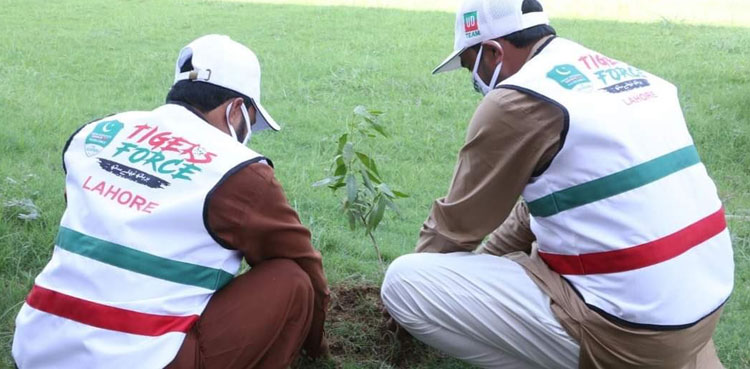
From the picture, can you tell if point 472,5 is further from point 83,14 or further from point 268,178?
point 83,14

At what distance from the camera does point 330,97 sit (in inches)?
287

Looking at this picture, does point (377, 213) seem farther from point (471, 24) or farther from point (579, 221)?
point (579, 221)

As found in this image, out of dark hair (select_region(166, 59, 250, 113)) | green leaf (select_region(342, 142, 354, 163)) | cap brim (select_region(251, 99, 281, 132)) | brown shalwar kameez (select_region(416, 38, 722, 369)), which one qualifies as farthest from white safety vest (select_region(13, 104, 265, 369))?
green leaf (select_region(342, 142, 354, 163))

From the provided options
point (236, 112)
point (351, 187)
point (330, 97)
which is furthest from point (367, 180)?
point (330, 97)

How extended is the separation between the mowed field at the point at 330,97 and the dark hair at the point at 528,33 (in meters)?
1.26

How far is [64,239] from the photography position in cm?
271

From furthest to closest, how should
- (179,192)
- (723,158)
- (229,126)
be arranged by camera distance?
1. (723,158)
2. (229,126)
3. (179,192)

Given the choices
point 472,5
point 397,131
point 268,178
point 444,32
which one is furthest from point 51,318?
point 444,32

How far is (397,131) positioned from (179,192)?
13.0ft

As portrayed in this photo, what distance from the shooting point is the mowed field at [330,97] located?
14.0 ft

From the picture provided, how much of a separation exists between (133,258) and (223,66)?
A: 0.73 metres

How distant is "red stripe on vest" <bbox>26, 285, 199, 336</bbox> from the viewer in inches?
102

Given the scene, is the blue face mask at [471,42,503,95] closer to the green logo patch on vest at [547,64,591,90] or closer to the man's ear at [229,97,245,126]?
the green logo patch on vest at [547,64,591,90]

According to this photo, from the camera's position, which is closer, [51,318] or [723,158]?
[51,318]
